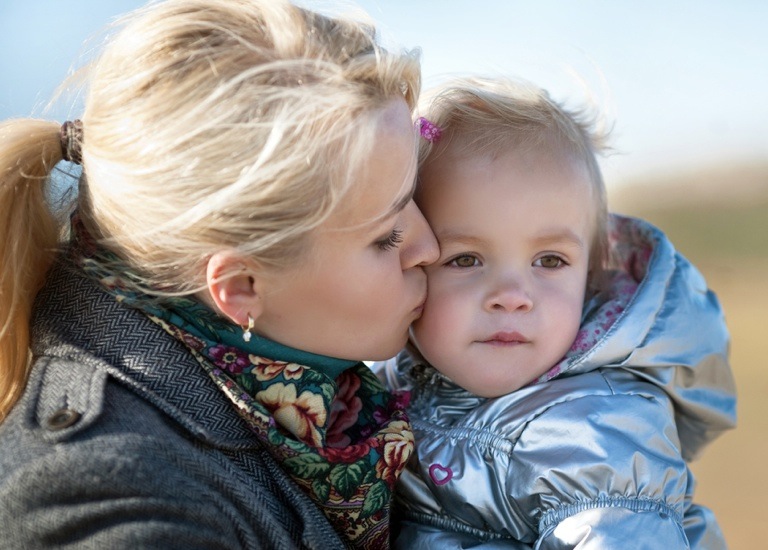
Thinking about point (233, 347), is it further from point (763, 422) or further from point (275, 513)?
point (763, 422)

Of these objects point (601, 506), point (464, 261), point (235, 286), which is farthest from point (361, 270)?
point (601, 506)

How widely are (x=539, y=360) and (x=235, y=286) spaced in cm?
75

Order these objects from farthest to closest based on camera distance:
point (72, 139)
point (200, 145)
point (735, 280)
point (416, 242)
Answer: point (735, 280), point (416, 242), point (72, 139), point (200, 145)

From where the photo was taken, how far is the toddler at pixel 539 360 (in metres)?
2.03

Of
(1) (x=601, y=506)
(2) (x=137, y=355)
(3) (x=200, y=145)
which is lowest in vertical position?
(1) (x=601, y=506)

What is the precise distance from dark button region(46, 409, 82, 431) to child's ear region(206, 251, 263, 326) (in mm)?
384

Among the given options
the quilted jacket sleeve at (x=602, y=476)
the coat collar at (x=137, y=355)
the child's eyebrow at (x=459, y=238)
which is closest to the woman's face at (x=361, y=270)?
the child's eyebrow at (x=459, y=238)

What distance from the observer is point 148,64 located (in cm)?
188

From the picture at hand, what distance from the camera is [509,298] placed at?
7.20 ft

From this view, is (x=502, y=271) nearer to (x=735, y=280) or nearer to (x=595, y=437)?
(x=595, y=437)

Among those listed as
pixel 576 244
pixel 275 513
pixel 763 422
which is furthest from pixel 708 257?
pixel 275 513

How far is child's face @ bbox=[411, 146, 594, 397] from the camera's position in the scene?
2234mm

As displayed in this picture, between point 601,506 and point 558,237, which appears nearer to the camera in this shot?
point 601,506

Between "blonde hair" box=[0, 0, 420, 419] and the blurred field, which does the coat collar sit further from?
the blurred field
